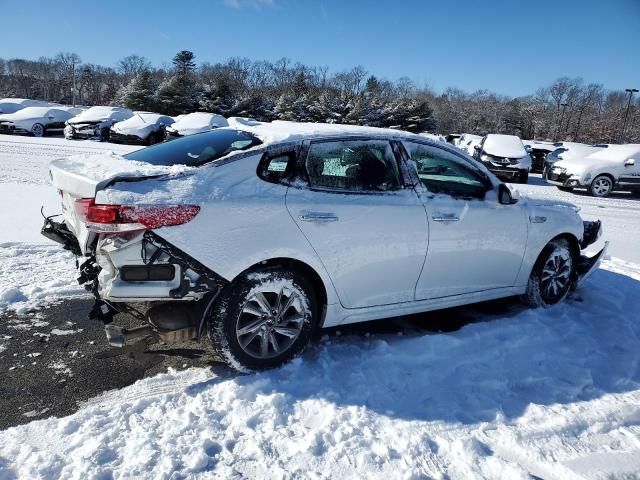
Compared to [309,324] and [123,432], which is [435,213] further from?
[123,432]

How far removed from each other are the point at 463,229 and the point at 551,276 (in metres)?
1.41

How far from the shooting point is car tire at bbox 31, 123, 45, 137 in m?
22.9

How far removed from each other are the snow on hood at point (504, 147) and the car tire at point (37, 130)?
19846mm

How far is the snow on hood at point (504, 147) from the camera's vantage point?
662 inches

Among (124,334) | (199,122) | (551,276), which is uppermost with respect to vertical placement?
(199,122)

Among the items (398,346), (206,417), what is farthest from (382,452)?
(398,346)

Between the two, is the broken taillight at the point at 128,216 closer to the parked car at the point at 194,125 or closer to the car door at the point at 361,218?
the car door at the point at 361,218

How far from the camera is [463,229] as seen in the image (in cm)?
397

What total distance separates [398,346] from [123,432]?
202cm

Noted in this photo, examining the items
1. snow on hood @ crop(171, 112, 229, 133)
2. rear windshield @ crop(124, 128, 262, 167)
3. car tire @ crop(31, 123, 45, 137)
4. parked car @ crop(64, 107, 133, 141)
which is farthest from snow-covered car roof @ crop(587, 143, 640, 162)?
car tire @ crop(31, 123, 45, 137)

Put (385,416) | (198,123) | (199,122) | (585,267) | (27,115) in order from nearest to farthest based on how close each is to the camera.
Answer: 1. (385,416)
2. (585,267)
3. (198,123)
4. (199,122)
5. (27,115)

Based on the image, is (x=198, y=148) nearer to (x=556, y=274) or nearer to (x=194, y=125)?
(x=556, y=274)

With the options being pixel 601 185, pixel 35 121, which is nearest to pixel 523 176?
pixel 601 185

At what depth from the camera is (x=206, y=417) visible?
2811 millimetres
